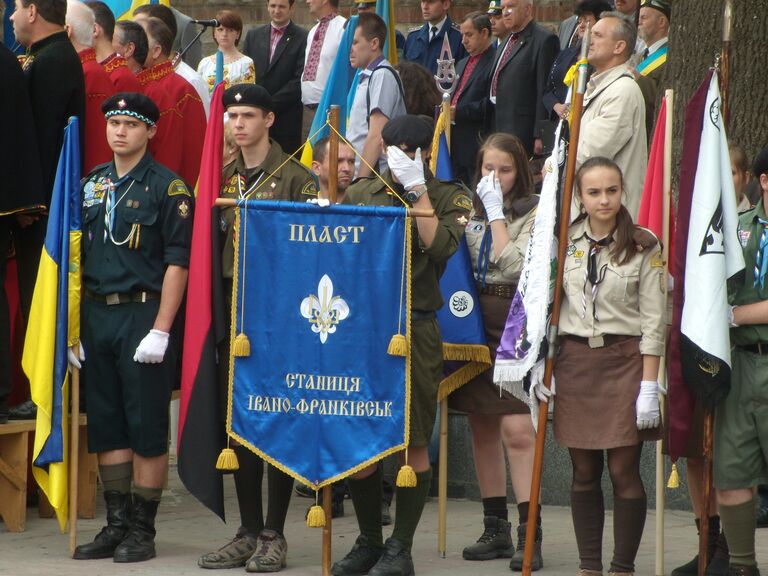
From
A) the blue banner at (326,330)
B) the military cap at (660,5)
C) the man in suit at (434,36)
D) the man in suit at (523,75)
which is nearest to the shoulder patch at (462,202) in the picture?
the blue banner at (326,330)

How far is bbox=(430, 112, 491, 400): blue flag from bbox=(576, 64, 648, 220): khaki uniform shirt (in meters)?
1.30

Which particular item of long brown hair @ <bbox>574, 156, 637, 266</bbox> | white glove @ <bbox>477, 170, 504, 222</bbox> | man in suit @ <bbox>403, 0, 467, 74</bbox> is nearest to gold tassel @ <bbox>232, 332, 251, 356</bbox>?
white glove @ <bbox>477, 170, 504, 222</bbox>

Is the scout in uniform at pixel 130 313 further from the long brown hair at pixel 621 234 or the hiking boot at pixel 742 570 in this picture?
the hiking boot at pixel 742 570

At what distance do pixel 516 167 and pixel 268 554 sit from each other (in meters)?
2.18

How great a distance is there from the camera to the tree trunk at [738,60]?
8.59 m

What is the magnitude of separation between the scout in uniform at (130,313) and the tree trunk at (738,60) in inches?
135

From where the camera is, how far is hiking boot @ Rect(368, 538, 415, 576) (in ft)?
20.8

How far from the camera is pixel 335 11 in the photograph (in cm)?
1168

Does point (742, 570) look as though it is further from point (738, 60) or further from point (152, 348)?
point (738, 60)

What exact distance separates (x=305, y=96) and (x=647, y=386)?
6.33 meters

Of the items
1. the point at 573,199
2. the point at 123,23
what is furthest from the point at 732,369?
the point at 123,23

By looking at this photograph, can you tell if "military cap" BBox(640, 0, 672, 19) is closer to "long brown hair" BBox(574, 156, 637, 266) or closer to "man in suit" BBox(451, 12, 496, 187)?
"man in suit" BBox(451, 12, 496, 187)

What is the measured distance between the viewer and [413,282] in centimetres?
646

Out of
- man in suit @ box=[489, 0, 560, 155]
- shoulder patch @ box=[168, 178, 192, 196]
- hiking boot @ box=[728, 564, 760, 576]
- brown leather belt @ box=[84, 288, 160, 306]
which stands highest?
man in suit @ box=[489, 0, 560, 155]
